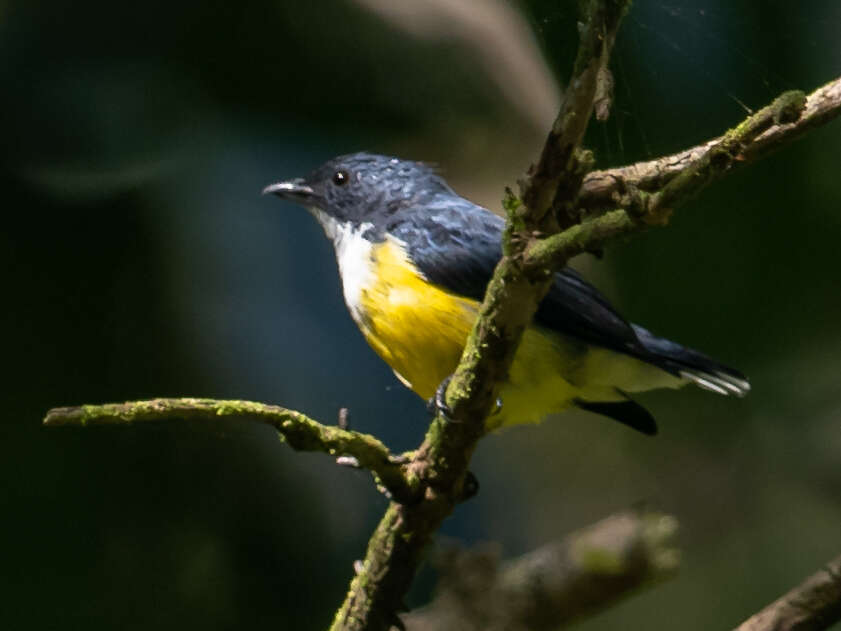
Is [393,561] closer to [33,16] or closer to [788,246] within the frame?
[788,246]

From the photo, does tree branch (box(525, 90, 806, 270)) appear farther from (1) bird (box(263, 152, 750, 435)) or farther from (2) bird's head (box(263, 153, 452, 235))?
(2) bird's head (box(263, 153, 452, 235))

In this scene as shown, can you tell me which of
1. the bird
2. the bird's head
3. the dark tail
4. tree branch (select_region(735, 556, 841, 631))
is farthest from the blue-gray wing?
tree branch (select_region(735, 556, 841, 631))

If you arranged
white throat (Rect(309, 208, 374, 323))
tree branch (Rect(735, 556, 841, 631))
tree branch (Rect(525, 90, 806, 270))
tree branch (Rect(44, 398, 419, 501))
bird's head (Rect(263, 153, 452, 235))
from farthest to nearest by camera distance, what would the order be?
bird's head (Rect(263, 153, 452, 235)) < white throat (Rect(309, 208, 374, 323)) < tree branch (Rect(735, 556, 841, 631)) < tree branch (Rect(44, 398, 419, 501)) < tree branch (Rect(525, 90, 806, 270))

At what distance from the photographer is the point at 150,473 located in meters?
3.77

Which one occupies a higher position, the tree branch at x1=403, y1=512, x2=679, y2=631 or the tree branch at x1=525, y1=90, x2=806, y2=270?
the tree branch at x1=525, y1=90, x2=806, y2=270

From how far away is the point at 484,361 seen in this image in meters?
2.10

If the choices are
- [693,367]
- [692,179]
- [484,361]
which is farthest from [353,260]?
[692,179]

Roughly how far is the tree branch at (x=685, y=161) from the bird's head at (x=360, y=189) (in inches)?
48.8

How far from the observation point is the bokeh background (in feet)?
11.5

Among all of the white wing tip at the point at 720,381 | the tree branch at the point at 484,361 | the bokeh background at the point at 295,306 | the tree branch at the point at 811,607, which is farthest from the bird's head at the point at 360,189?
the tree branch at the point at 811,607

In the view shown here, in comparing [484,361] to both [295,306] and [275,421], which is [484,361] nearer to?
[275,421]

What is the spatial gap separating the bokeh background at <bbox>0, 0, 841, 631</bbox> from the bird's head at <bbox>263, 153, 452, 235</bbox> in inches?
19.0

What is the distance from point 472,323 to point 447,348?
93mm

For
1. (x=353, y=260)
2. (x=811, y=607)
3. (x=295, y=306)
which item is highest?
(x=353, y=260)
